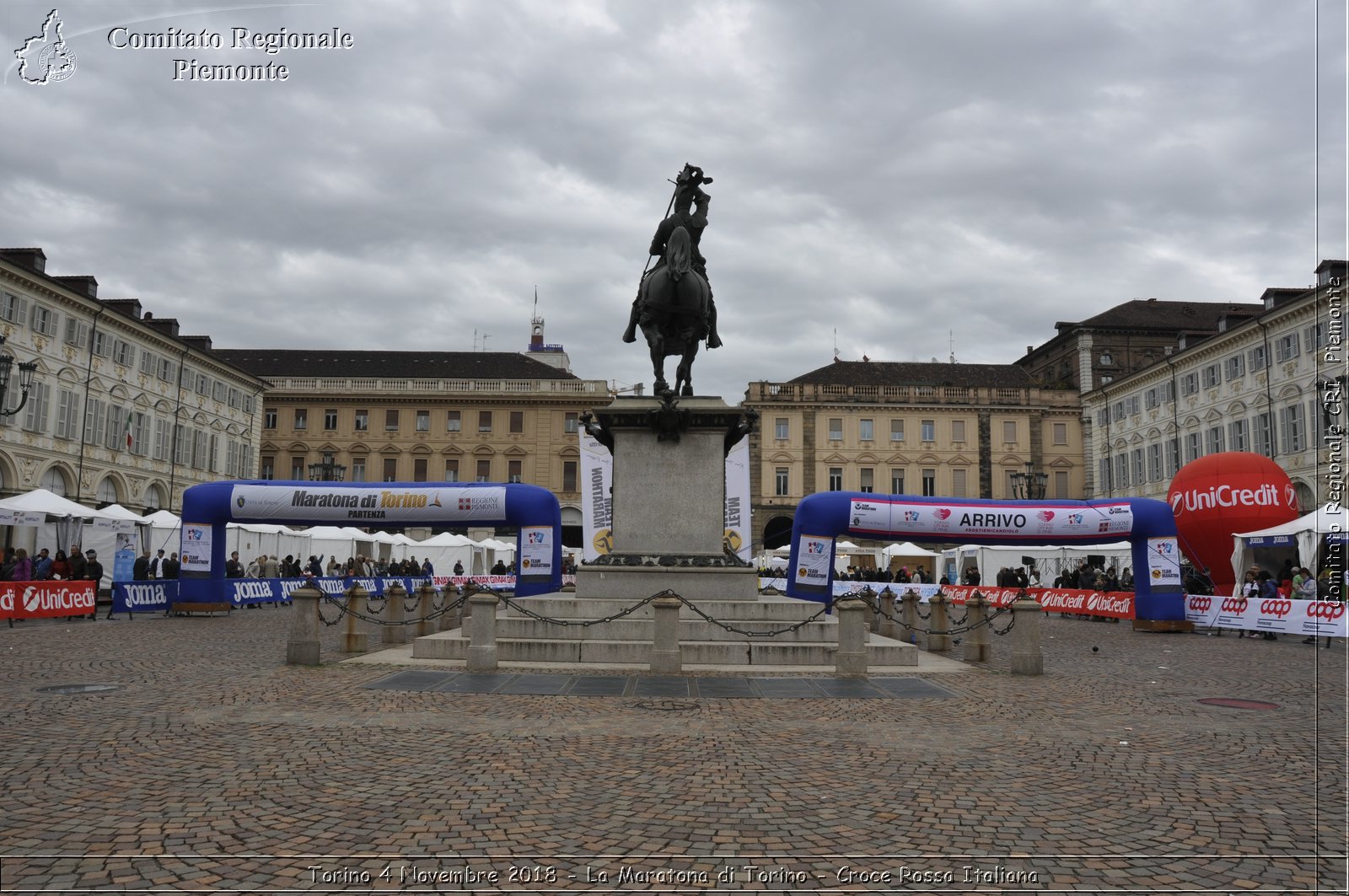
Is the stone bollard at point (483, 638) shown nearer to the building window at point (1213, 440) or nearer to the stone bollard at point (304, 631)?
the stone bollard at point (304, 631)

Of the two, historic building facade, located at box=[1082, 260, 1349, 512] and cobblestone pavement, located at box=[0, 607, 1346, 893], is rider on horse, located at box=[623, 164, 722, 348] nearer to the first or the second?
cobblestone pavement, located at box=[0, 607, 1346, 893]

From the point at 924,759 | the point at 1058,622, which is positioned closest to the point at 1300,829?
the point at 924,759

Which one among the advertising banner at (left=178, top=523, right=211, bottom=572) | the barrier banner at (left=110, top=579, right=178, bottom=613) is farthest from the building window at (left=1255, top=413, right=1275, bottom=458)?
the barrier banner at (left=110, top=579, right=178, bottom=613)

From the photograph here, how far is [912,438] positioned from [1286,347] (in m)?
28.1

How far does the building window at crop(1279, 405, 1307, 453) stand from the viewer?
39.2 meters

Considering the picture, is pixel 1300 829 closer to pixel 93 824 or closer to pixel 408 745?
pixel 408 745

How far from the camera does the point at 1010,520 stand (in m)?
21.5

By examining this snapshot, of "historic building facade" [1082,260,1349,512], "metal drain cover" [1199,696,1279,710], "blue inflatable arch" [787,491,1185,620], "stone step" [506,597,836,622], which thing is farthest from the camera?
"historic building facade" [1082,260,1349,512]

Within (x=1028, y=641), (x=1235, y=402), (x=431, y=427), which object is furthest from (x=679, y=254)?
(x=431, y=427)

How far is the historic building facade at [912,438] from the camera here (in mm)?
66000

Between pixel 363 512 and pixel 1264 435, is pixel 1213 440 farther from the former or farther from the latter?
pixel 363 512

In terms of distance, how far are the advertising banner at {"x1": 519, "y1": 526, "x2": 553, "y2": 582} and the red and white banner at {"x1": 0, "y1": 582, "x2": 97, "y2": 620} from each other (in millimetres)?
10377

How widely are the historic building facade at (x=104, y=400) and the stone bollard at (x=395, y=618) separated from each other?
2506 centimetres

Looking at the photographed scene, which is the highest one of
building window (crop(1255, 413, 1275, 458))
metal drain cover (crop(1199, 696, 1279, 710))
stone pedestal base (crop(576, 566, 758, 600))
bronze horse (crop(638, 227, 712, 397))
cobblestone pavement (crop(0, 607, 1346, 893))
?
building window (crop(1255, 413, 1275, 458))
